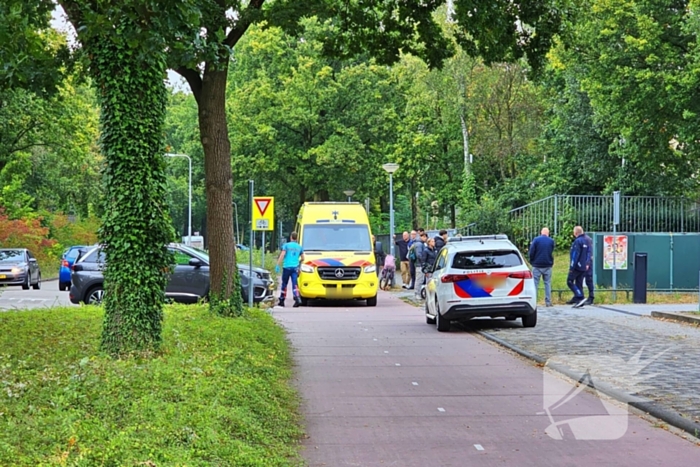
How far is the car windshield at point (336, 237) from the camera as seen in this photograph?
2600cm

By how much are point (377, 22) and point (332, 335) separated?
5971mm

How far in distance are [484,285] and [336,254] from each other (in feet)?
29.2

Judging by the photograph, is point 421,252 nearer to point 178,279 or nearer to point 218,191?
point 178,279

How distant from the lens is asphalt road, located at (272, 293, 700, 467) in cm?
731

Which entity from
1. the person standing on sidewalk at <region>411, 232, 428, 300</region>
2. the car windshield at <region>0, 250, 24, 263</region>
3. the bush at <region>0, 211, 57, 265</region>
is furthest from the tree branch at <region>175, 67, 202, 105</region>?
the bush at <region>0, 211, 57, 265</region>

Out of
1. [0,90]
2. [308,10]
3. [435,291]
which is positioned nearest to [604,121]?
[435,291]

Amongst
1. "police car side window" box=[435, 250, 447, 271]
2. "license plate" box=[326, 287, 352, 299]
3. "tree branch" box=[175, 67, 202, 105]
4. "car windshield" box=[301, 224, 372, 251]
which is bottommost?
"license plate" box=[326, 287, 352, 299]

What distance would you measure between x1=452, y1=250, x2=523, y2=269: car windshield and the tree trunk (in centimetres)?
418

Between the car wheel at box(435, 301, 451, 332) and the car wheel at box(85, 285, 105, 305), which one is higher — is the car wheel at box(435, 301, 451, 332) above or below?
below

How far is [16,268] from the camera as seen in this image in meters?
37.2

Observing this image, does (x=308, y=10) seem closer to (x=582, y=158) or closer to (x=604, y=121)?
(x=604, y=121)

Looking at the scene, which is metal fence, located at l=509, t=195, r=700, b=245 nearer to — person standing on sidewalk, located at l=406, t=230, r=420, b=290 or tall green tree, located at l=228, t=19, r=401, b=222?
person standing on sidewalk, located at l=406, t=230, r=420, b=290

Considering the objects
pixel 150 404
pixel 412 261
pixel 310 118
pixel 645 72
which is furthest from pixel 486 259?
pixel 310 118

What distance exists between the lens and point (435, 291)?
17.9 meters
